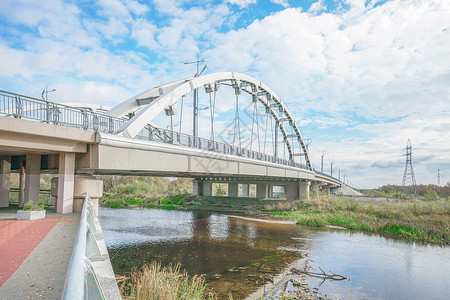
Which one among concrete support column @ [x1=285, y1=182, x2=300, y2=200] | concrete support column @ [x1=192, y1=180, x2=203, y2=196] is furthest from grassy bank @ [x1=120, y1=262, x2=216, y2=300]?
concrete support column @ [x1=285, y1=182, x2=300, y2=200]

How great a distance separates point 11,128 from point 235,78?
1994cm

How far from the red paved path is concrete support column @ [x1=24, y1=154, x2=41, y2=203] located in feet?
15.0

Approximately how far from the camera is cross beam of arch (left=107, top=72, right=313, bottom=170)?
1452 centimetres

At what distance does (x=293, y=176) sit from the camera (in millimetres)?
33562

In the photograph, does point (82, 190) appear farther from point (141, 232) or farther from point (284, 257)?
point (284, 257)

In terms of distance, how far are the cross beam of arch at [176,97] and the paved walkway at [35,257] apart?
5.52 m

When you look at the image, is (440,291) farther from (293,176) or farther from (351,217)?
(293,176)

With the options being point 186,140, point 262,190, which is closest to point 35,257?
point 186,140

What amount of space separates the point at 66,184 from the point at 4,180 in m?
7.10

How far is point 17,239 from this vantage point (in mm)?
7086

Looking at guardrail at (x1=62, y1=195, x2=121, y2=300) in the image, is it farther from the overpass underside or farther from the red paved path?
the overpass underside

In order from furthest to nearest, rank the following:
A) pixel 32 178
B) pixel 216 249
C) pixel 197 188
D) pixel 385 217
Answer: pixel 197 188, pixel 385 217, pixel 216 249, pixel 32 178

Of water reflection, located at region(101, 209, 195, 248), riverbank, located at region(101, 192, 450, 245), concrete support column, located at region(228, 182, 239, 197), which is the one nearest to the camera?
water reflection, located at region(101, 209, 195, 248)

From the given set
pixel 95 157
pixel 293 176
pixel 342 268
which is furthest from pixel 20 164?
pixel 293 176
